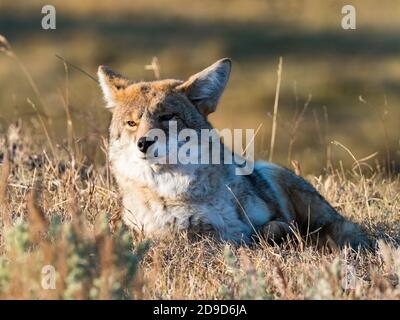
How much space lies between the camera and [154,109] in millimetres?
7230

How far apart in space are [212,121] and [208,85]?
516 inches

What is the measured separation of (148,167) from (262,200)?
3.51ft

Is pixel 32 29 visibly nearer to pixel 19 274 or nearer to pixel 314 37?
pixel 314 37

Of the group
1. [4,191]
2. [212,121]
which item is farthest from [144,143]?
[212,121]

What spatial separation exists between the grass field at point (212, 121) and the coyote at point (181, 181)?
254 mm

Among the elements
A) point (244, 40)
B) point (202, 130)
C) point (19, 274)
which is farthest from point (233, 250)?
point (244, 40)

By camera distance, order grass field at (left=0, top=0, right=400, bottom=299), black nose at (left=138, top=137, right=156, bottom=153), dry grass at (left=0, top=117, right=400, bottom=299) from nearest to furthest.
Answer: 1. dry grass at (left=0, top=117, right=400, bottom=299)
2. grass field at (left=0, top=0, right=400, bottom=299)
3. black nose at (left=138, top=137, right=156, bottom=153)

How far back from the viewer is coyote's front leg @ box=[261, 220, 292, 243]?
23.6 feet

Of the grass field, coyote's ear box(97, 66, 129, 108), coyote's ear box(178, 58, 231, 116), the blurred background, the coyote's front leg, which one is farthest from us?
the blurred background

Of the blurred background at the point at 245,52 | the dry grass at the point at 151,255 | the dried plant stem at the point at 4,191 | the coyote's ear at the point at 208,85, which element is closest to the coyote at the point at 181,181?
the coyote's ear at the point at 208,85

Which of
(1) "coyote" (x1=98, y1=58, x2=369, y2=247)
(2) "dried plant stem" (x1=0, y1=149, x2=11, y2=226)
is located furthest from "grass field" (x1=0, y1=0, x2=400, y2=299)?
(1) "coyote" (x1=98, y1=58, x2=369, y2=247)

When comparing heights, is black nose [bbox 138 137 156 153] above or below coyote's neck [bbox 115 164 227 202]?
above

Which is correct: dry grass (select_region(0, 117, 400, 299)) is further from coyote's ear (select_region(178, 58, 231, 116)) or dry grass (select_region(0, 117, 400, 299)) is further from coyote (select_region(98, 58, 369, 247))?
coyote's ear (select_region(178, 58, 231, 116))

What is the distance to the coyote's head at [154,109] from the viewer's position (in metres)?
7.06
